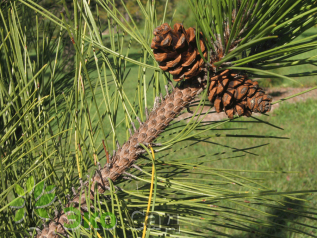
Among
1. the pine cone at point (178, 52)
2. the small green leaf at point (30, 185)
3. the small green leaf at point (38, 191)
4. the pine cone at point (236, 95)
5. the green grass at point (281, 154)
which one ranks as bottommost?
the green grass at point (281, 154)

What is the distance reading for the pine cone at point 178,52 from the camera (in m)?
0.47

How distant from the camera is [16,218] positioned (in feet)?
1.77

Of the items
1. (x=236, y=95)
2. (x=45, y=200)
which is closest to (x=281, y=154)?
(x=236, y=95)

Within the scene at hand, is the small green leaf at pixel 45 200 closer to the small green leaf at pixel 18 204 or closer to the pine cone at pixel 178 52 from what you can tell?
the small green leaf at pixel 18 204

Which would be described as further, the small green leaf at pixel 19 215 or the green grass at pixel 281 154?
the green grass at pixel 281 154

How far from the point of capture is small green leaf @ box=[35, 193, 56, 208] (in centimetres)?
53

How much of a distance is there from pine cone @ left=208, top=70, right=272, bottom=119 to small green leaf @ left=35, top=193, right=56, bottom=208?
1.16ft

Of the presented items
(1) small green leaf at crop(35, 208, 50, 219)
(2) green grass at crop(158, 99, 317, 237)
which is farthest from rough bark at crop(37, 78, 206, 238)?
(2) green grass at crop(158, 99, 317, 237)

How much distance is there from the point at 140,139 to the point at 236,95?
19cm

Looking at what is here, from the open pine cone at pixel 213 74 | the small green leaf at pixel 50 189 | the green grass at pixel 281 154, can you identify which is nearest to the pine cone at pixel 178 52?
the open pine cone at pixel 213 74

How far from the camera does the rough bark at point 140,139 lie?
0.53 meters

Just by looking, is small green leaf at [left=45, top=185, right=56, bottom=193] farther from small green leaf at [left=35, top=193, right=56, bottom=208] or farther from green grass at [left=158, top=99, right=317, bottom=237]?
green grass at [left=158, top=99, right=317, bottom=237]

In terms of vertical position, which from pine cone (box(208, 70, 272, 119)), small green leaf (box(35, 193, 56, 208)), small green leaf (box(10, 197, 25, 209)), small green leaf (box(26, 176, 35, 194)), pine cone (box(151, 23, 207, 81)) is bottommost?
small green leaf (box(10, 197, 25, 209))

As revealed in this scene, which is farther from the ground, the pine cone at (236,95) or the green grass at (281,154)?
the pine cone at (236,95)
